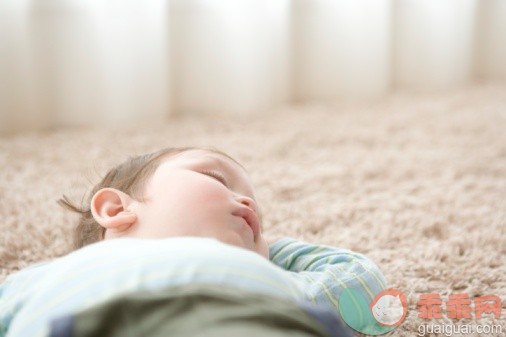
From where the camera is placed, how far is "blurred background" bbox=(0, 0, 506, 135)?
1.76 meters

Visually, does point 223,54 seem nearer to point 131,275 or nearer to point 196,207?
point 196,207

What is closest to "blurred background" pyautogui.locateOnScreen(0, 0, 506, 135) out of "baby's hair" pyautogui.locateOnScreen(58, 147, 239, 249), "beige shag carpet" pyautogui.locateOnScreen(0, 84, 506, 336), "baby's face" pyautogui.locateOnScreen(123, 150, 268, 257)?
"beige shag carpet" pyautogui.locateOnScreen(0, 84, 506, 336)

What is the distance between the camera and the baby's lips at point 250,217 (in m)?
0.76

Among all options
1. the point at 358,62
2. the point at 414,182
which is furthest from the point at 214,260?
the point at 358,62

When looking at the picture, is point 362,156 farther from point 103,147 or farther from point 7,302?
point 7,302

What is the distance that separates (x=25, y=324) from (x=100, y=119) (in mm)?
1294

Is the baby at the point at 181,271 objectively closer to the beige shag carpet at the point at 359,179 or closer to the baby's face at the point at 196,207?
the baby's face at the point at 196,207

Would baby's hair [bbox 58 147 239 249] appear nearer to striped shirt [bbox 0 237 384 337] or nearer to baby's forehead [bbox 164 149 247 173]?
baby's forehead [bbox 164 149 247 173]

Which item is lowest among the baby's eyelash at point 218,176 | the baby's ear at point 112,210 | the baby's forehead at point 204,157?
the baby's ear at point 112,210

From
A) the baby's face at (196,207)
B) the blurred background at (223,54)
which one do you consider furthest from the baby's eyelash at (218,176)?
the blurred background at (223,54)

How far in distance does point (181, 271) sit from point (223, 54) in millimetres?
1481

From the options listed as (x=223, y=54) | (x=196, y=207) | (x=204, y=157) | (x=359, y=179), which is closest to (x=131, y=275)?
(x=196, y=207)

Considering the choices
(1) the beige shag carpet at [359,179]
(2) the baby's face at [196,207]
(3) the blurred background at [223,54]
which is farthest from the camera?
(3) the blurred background at [223,54]

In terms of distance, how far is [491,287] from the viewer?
2.96 ft
